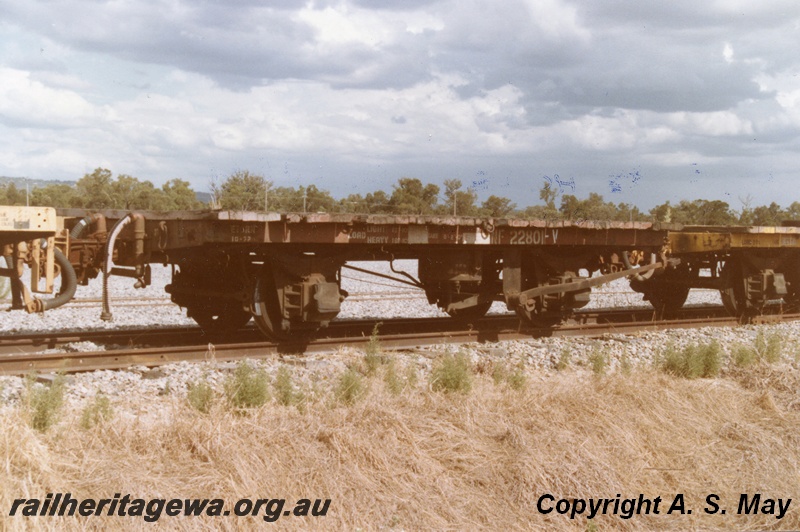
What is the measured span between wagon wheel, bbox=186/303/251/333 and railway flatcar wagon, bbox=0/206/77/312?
2.36 metres

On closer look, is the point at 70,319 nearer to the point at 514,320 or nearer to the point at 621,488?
the point at 514,320

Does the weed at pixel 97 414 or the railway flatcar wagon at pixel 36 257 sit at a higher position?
the railway flatcar wagon at pixel 36 257

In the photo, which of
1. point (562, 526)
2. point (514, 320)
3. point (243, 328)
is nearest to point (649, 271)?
point (514, 320)

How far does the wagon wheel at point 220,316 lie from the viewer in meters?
9.94

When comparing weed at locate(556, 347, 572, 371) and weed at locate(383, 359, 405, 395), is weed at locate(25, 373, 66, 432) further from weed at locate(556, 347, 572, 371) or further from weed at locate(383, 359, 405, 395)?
weed at locate(556, 347, 572, 371)

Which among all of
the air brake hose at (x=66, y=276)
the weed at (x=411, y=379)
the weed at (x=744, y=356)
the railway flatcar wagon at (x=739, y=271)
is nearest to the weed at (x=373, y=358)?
the weed at (x=411, y=379)

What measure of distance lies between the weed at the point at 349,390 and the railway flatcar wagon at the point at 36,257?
3171 millimetres

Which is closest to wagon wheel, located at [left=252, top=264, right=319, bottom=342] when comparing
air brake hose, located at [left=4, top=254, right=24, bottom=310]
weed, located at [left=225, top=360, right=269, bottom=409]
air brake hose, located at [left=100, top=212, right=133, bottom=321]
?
air brake hose, located at [left=100, top=212, right=133, bottom=321]

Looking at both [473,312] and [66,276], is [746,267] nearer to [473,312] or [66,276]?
[473,312]

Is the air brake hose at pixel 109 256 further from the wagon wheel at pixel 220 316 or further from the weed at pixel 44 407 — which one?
the weed at pixel 44 407

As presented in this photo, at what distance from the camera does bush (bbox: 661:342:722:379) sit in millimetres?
7961

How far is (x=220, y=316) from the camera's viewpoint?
10.2 m

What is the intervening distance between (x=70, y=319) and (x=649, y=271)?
29.9 feet

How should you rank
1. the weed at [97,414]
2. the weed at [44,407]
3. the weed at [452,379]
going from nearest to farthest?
1. the weed at [44,407]
2. the weed at [97,414]
3. the weed at [452,379]
